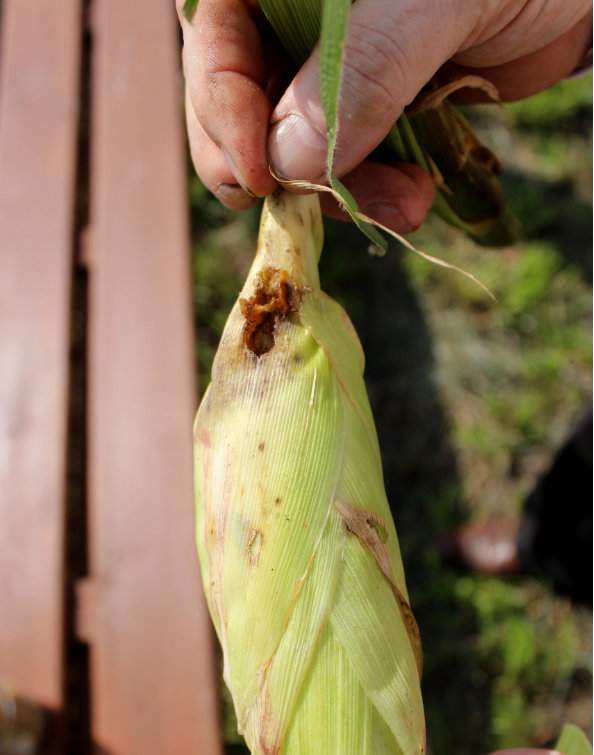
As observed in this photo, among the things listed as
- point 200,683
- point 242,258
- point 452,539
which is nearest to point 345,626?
point 200,683

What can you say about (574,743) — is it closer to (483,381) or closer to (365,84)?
(365,84)

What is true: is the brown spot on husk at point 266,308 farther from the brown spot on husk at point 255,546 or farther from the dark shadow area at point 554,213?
the dark shadow area at point 554,213

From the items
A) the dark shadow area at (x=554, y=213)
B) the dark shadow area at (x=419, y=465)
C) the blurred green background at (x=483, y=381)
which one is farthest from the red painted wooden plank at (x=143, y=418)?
the dark shadow area at (x=554, y=213)

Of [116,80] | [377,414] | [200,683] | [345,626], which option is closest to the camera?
[345,626]

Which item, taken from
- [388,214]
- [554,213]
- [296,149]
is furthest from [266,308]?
[554,213]

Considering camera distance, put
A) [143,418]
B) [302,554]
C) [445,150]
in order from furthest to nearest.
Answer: [143,418] < [445,150] < [302,554]

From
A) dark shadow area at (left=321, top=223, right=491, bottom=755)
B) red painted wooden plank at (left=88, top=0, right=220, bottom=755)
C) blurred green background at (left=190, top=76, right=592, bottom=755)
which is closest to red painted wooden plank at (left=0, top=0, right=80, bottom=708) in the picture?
red painted wooden plank at (left=88, top=0, right=220, bottom=755)

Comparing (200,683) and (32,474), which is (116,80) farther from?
(200,683)
